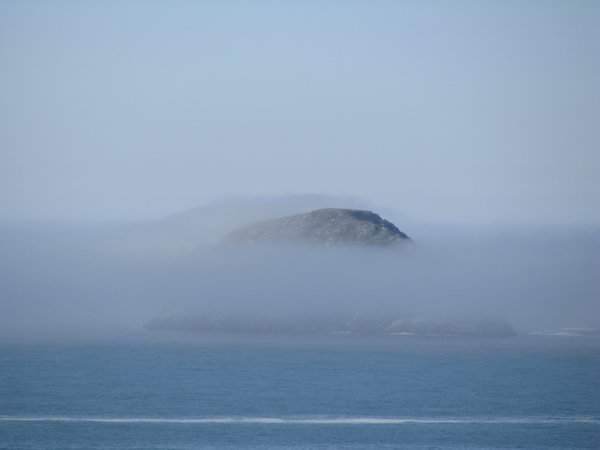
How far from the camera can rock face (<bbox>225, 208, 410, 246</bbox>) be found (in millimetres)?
176875

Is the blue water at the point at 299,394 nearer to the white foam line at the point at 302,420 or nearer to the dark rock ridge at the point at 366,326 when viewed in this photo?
the white foam line at the point at 302,420

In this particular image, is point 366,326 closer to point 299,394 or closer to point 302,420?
point 299,394

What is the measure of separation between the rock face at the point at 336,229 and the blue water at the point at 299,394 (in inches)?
1103

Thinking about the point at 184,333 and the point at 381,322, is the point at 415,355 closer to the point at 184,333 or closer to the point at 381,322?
the point at 381,322

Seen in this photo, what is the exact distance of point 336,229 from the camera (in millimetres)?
178250

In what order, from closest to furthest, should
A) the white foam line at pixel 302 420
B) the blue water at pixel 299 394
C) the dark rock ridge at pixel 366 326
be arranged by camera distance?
the blue water at pixel 299 394, the white foam line at pixel 302 420, the dark rock ridge at pixel 366 326

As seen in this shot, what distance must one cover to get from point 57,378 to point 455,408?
41595mm

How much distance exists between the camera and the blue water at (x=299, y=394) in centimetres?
8281

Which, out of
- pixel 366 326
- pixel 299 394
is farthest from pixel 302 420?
pixel 366 326

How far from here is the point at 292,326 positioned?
16462 cm

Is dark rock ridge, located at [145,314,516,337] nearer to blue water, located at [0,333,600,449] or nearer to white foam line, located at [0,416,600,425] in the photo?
blue water, located at [0,333,600,449]

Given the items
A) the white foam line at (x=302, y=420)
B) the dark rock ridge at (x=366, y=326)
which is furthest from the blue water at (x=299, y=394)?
the dark rock ridge at (x=366, y=326)

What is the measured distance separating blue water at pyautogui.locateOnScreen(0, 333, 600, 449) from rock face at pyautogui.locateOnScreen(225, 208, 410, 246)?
28007 mm

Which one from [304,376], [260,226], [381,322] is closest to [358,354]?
[304,376]
